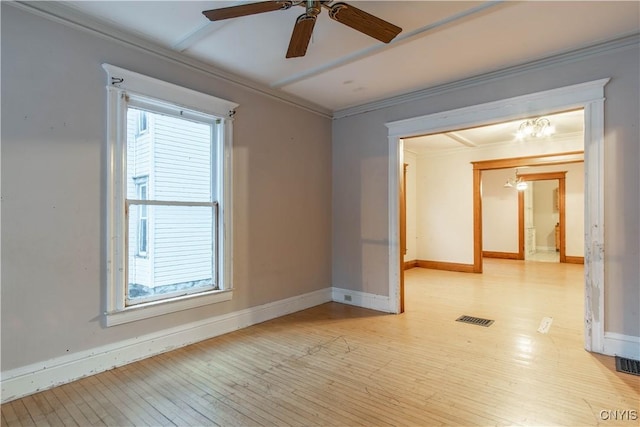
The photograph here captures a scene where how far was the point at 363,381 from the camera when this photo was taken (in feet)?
8.41

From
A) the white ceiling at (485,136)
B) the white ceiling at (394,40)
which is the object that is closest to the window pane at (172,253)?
the white ceiling at (394,40)

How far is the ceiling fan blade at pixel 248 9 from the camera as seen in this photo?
2.00 meters

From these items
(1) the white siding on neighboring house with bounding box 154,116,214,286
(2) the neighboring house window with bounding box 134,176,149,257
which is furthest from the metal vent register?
(2) the neighboring house window with bounding box 134,176,149,257

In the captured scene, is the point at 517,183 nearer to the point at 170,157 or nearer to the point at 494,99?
the point at 494,99

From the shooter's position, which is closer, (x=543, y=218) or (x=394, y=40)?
(x=394, y=40)

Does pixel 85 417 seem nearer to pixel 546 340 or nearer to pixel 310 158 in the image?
pixel 310 158

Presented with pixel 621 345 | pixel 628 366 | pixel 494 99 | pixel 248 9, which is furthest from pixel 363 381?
pixel 494 99

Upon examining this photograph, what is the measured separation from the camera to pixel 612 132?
2967 mm

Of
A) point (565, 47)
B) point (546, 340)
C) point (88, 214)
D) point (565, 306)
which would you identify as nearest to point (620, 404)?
point (546, 340)

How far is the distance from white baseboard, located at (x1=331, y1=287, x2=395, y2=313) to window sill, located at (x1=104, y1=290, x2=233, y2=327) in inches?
71.8

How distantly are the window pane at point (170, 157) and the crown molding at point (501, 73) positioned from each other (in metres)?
2.22

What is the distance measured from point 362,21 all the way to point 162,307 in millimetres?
2922

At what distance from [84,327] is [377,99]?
4.06 meters

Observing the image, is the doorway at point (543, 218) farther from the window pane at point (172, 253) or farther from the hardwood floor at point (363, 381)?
the window pane at point (172, 253)
